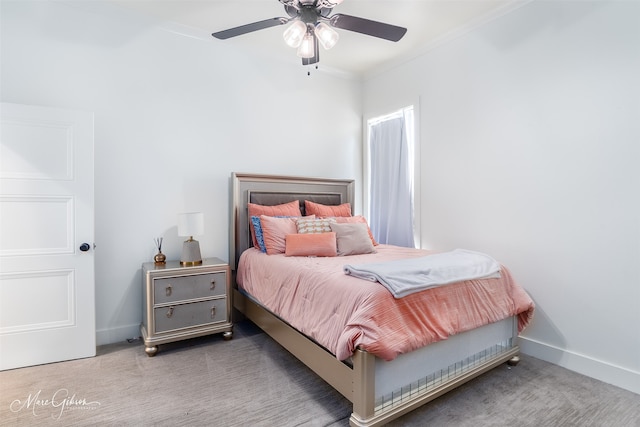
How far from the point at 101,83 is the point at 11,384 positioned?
2386 mm

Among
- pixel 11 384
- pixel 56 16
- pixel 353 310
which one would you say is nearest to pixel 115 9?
pixel 56 16

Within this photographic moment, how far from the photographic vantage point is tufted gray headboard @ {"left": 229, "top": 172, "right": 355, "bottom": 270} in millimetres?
3455

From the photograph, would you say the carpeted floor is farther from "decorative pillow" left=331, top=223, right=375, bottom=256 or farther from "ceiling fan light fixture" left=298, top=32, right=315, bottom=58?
"ceiling fan light fixture" left=298, top=32, right=315, bottom=58

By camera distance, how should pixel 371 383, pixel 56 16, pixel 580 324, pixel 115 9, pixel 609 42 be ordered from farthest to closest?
1. pixel 115 9
2. pixel 56 16
3. pixel 580 324
4. pixel 609 42
5. pixel 371 383

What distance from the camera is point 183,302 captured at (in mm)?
2818

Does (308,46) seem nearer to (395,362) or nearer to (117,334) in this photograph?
(395,362)

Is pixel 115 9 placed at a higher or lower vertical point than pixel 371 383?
higher

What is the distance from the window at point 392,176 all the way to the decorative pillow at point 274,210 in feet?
3.83

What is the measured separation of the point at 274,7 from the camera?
113 inches

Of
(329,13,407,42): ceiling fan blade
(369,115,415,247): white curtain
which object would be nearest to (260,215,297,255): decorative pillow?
(369,115,415,247): white curtain

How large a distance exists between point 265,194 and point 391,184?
1.56 meters

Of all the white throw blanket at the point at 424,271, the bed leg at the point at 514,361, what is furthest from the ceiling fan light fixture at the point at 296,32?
the bed leg at the point at 514,361

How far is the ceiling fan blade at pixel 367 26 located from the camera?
2084 millimetres

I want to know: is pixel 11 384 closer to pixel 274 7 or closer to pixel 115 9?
pixel 115 9
